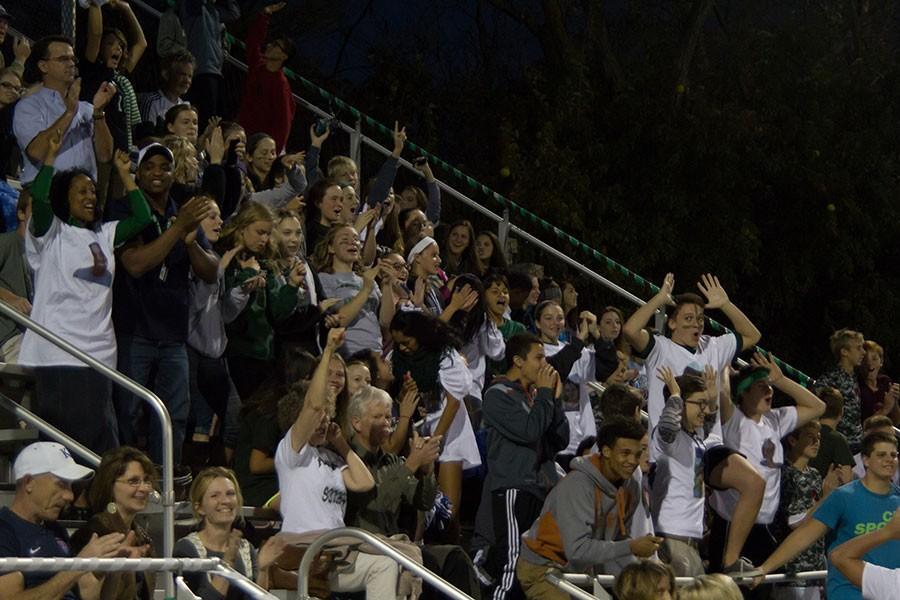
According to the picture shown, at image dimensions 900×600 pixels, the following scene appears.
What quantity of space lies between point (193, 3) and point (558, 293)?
12.5 feet

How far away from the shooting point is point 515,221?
20.3 m

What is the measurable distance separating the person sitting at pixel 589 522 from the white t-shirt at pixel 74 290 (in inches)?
95.8

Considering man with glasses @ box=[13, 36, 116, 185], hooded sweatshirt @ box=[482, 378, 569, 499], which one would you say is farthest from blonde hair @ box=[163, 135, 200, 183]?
hooded sweatshirt @ box=[482, 378, 569, 499]

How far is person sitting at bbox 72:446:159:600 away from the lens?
6750mm

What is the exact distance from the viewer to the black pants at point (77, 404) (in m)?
8.03

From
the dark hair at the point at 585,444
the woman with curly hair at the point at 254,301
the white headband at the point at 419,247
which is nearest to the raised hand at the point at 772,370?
the dark hair at the point at 585,444

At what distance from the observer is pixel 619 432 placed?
8688 millimetres

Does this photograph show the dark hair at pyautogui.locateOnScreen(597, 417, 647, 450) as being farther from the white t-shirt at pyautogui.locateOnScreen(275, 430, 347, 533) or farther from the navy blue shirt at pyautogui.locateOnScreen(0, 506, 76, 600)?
the navy blue shirt at pyautogui.locateOnScreen(0, 506, 76, 600)

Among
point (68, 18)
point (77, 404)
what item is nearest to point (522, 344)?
point (77, 404)

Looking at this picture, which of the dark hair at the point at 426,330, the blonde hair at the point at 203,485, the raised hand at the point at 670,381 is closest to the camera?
the blonde hair at the point at 203,485

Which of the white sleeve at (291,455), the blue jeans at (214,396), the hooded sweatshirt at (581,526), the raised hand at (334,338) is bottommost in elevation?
the blue jeans at (214,396)

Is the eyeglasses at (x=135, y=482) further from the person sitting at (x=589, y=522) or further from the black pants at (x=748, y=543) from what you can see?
the black pants at (x=748, y=543)

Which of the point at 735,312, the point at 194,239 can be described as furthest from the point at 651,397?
the point at 194,239

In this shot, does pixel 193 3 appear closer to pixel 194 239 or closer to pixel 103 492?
pixel 194 239
